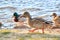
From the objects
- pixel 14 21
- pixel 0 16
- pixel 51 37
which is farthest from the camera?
pixel 0 16

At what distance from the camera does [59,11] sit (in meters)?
13.2

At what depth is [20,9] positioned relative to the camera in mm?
14180

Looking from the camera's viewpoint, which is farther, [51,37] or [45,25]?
[45,25]

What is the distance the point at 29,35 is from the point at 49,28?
89 centimetres

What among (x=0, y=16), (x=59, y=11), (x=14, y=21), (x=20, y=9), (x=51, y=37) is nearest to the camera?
(x=51, y=37)

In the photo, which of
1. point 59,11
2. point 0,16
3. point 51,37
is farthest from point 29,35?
point 59,11

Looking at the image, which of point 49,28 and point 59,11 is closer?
point 49,28

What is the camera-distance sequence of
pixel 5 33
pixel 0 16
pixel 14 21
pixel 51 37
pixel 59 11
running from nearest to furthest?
pixel 51 37
pixel 5 33
pixel 14 21
pixel 0 16
pixel 59 11

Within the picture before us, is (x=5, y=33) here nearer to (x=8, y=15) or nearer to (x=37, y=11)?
(x=8, y=15)

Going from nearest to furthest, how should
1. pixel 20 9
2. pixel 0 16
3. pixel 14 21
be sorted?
1. pixel 14 21
2. pixel 0 16
3. pixel 20 9

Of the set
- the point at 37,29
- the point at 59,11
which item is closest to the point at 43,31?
the point at 37,29

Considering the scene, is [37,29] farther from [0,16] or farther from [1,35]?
[0,16]

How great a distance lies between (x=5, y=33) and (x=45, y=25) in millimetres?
1148

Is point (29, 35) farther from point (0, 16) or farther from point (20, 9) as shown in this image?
point (20, 9)
